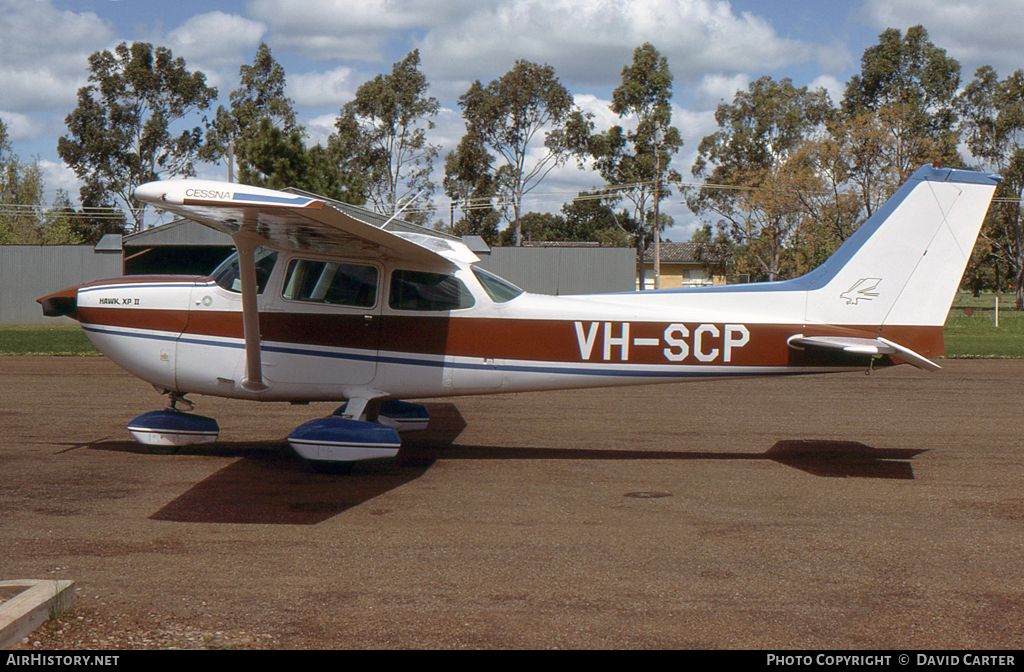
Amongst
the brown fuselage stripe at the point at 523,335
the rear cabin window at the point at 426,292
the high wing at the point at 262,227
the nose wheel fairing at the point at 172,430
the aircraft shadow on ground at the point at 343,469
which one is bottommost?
the aircraft shadow on ground at the point at 343,469

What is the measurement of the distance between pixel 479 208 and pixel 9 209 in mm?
38038

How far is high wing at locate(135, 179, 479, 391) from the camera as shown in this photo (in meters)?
5.75

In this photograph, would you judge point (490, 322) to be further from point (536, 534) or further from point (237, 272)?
point (536, 534)

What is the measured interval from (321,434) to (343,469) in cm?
49

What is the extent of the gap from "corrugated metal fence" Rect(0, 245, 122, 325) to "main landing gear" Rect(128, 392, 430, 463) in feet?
100.0

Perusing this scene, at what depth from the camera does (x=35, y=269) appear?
35812 millimetres

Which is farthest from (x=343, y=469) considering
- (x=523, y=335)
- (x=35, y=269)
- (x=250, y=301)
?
(x=35, y=269)

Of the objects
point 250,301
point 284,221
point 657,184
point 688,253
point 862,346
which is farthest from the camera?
point 688,253

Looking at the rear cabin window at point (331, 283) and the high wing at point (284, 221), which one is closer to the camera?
the high wing at point (284, 221)

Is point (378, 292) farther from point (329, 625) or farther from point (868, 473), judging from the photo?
point (868, 473)

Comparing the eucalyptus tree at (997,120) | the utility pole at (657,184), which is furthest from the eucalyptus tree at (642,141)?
the eucalyptus tree at (997,120)

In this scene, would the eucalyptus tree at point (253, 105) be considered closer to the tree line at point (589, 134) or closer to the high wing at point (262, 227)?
the tree line at point (589, 134)

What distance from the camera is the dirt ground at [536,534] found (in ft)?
13.9

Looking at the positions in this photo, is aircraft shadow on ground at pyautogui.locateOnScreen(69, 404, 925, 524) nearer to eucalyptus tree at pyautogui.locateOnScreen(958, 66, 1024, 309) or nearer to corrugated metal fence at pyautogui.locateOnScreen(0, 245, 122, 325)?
corrugated metal fence at pyautogui.locateOnScreen(0, 245, 122, 325)
